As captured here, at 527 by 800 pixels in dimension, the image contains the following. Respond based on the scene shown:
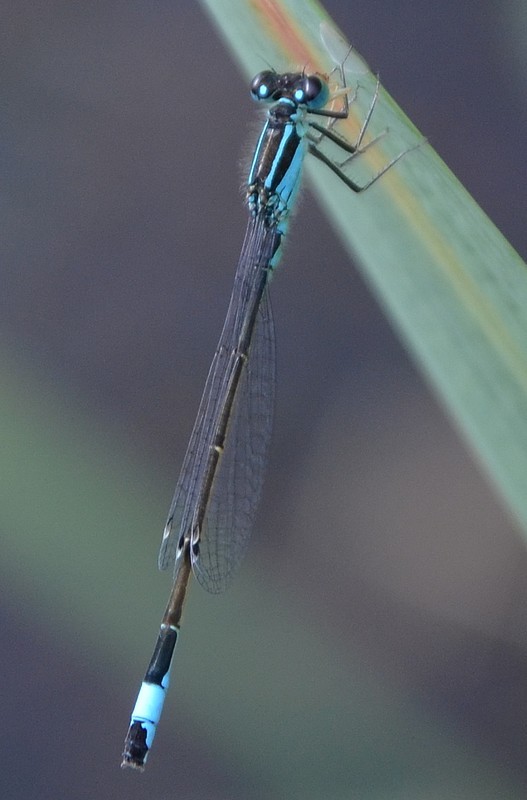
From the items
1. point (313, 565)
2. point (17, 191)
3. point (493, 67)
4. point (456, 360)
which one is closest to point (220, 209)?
point (17, 191)

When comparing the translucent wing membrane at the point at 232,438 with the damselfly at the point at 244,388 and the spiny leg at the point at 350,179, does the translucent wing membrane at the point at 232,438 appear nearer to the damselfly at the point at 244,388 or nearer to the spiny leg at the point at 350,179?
the damselfly at the point at 244,388

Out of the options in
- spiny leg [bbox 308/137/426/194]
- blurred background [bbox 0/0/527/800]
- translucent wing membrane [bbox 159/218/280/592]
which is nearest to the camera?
spiny leg [bbox 308/137/426/194]

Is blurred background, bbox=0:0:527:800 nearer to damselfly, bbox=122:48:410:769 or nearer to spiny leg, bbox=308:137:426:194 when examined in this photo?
damselfly, bbox=122:48:410:769

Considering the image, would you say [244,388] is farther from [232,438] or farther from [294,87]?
[294,87]

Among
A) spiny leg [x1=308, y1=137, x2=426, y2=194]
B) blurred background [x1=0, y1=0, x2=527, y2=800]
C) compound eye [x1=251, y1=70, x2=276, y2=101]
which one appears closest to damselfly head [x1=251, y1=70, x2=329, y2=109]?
compound eye [x1=251, y1=70, x2=276, y2=101]

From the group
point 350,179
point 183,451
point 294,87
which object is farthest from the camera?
point 183,451

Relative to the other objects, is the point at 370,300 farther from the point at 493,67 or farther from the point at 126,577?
the point at 126,577

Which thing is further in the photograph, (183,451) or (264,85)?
(183,451)

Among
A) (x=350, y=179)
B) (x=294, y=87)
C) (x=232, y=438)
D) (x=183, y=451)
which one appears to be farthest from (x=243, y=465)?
(x=294, y=87)
